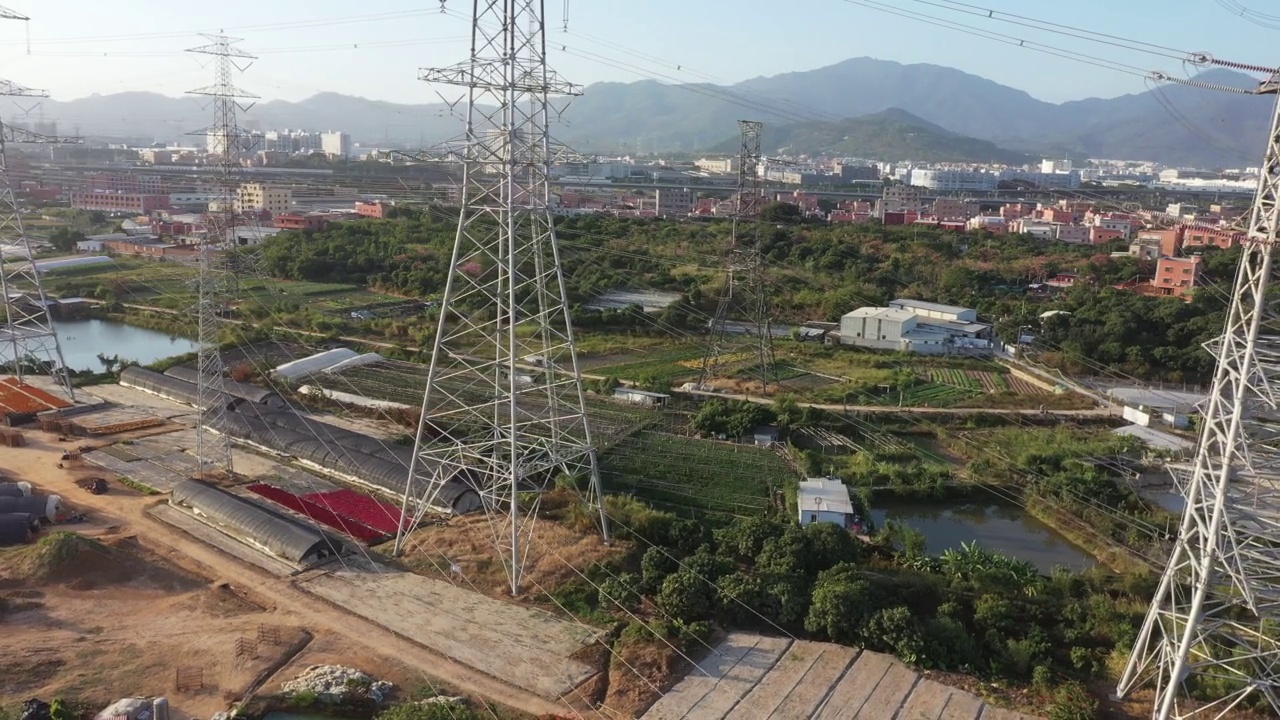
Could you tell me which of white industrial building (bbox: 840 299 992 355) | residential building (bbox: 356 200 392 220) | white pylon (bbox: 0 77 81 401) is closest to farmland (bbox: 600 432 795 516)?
white industrial building (bbox: 840 299 992 355)

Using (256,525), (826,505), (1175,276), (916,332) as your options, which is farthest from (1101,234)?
Result: (256,525)

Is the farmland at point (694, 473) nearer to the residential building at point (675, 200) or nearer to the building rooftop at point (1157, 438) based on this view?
the building rooftop at point (1157, 438)

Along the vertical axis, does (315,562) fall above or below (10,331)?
below

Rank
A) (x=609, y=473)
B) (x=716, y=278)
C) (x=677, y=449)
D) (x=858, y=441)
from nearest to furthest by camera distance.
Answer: (x=609, y=473) < (x=677, y=449) < (x=858, y=441) < (x=716, y=278)

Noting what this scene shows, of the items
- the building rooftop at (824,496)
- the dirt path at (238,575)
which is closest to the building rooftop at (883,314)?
the building rooftop at (824,496)

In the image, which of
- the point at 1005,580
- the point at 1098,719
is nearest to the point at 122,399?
the point at 1005,580

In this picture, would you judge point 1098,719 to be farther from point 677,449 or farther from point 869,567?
point 677,449
